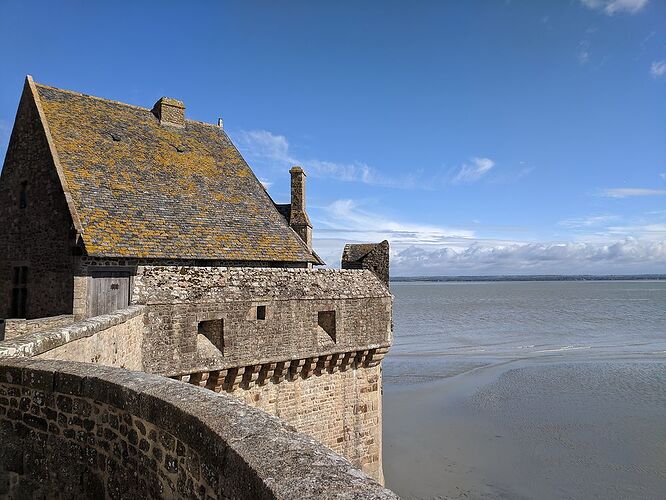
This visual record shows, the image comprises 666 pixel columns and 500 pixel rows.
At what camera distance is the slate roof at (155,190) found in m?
12.5

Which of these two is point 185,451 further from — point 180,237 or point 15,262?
point 15,262

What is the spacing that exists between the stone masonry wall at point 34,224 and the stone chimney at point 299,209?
24.5 feet

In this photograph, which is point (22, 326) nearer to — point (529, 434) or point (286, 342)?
point (286, 342)

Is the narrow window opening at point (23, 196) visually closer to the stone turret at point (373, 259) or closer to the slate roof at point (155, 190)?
the slate roof at point (155, 190)

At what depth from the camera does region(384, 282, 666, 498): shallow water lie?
1616 centimetres

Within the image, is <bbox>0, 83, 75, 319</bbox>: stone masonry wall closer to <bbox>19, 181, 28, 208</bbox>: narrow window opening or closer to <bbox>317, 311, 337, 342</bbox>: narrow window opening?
<bbox>19, 181, 28, 208</bbox>: narrow window opening

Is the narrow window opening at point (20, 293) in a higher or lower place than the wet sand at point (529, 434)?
higher

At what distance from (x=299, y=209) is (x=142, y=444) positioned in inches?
557

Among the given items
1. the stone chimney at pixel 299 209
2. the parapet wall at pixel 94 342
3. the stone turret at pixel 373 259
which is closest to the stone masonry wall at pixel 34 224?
the parapet wall at pixel 94 342

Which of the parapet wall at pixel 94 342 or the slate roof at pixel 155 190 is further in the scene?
the slate roof at pixel 155 190

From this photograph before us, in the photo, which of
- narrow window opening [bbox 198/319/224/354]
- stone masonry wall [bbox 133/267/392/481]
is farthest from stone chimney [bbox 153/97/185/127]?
narrow window opening [bbox 198/319/224/354]

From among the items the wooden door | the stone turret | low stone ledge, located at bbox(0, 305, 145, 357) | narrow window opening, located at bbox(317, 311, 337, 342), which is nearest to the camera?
low stone ledge, located at bbox(0, 305, 145, 357)

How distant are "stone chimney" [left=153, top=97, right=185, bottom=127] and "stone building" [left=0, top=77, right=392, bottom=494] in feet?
0.82

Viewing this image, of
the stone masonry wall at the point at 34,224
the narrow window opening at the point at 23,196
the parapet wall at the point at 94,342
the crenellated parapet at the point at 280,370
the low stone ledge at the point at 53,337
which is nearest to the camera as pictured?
the low stone ledge at the point at 53,337
